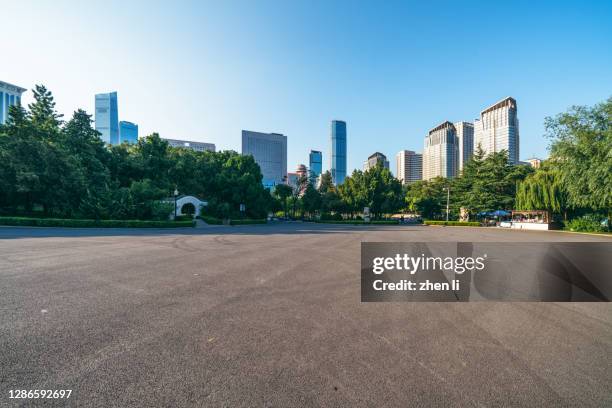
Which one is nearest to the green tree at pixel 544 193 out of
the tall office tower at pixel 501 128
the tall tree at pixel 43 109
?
the tall tree at pixel 43 109

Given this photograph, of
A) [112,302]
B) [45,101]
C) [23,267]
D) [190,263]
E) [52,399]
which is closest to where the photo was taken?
[52,399]

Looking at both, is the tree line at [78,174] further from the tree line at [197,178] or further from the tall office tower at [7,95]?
the tall office tower at [7,95]

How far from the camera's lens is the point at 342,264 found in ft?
32.0

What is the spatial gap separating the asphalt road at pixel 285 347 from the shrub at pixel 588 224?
35.9 m

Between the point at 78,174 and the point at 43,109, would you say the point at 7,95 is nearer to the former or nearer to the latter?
the point at 43,109

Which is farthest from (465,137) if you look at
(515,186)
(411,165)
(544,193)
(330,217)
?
(544,193)

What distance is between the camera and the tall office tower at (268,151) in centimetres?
18650

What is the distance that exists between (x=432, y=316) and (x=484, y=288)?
115 inches

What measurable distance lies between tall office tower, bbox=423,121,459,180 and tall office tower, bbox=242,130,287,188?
317ft

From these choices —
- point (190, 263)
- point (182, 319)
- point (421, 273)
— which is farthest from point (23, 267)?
point (421, 273)

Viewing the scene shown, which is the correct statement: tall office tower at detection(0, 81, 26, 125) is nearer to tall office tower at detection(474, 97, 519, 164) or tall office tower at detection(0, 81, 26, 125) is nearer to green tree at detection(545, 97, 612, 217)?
green tree at detection(545, 97, 612, 217)

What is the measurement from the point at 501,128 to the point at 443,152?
36232mm

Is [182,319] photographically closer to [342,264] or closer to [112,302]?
[112,302]

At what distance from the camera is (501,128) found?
108 meters
